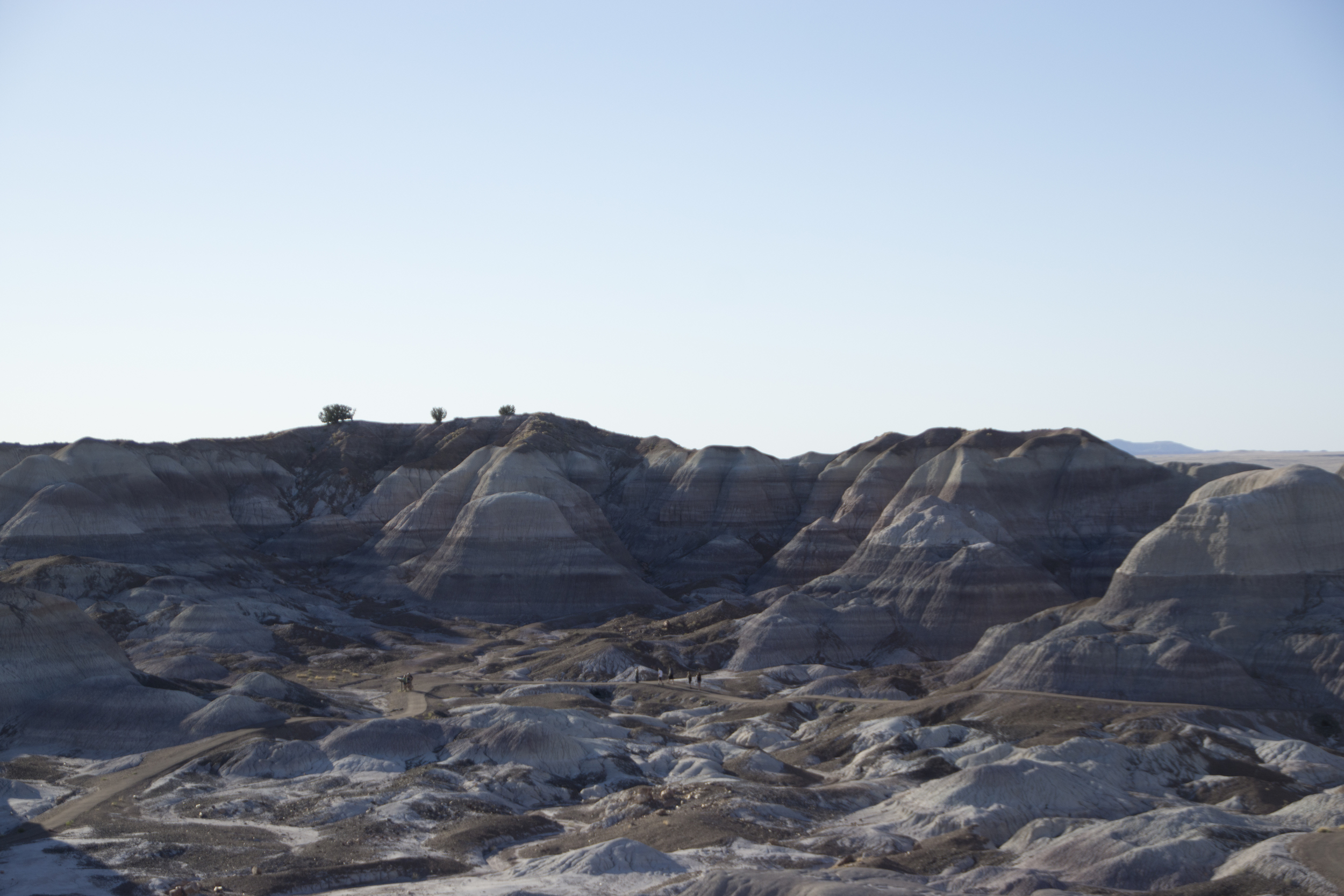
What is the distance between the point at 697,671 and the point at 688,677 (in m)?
2.04

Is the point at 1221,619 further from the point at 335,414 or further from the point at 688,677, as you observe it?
the point at 335,414

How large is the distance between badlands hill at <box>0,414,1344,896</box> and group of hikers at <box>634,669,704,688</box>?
98cm

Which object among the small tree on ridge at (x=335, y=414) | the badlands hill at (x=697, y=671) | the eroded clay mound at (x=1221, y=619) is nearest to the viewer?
the badlands hill at (x=697, y=671)

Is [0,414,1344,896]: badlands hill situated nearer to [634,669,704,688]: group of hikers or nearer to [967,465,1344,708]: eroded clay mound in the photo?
[967,465,1344,708]: eroded clay mound

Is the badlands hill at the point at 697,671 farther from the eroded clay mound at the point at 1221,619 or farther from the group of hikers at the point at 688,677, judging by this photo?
the group of hikers at the point at 688,677

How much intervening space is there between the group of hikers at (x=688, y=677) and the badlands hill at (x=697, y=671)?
3.23ft

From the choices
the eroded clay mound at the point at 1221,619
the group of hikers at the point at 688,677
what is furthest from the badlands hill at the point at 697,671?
the group of hikers at the point at 688,677

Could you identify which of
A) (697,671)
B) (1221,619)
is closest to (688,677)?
(697,671)

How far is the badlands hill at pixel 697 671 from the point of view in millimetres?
41281

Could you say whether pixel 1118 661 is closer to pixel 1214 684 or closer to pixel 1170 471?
pixel 1214 684

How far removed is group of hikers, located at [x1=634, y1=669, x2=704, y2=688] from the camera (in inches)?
3027

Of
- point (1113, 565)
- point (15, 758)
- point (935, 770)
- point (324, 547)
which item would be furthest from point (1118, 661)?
point (324, 547)

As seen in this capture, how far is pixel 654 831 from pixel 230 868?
14878 mm

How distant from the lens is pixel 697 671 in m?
81.8
